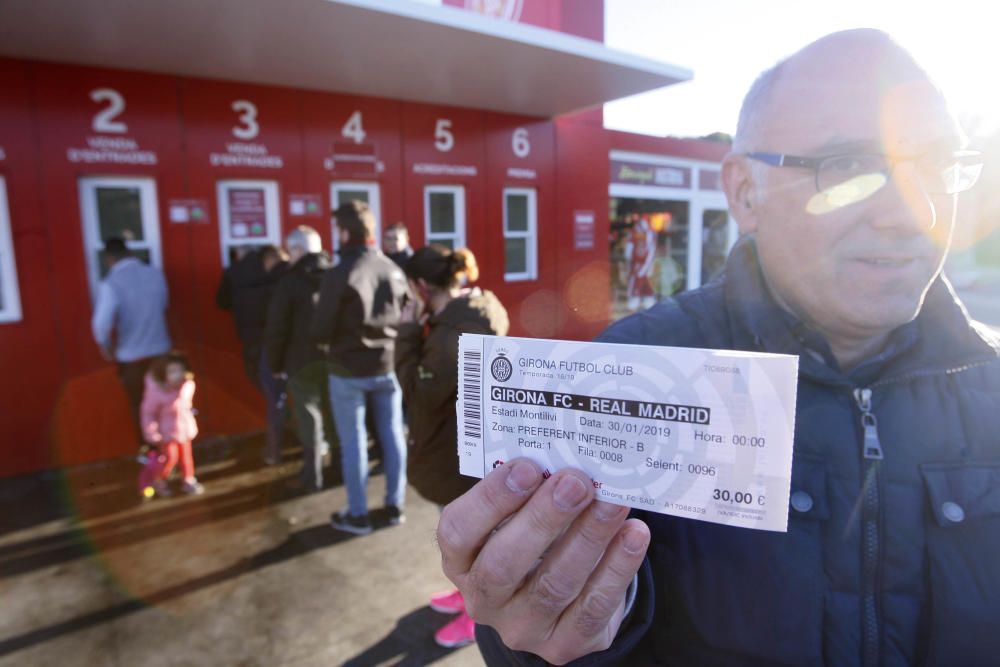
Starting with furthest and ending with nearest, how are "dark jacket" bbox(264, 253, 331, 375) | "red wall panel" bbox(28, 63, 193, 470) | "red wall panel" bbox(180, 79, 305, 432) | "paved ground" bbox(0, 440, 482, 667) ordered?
"red wall panel" bbox(180, 79, 305, 432), "red wall panel" bbox(28, 63, 193, 470), "dark jacket" bbox(264, 253, 331, 375), "paved ground" bbox(0, 440, 482, 667)

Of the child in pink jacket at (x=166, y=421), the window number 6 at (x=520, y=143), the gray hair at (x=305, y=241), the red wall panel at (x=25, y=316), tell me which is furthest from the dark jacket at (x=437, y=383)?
the window number 6 at (x=520, y=143)

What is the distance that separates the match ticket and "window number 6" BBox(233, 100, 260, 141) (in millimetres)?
6394

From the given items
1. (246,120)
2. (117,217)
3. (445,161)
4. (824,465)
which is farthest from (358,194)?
(824,465)

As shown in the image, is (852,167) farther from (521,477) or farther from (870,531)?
(521,477)

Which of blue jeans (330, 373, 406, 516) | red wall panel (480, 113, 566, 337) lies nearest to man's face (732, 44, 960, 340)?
blue jeans (330, 373, 406, 516)

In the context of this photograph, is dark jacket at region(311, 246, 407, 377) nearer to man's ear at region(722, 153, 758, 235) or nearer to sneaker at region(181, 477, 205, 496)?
sneaker at region(181, 477, 205, 496)

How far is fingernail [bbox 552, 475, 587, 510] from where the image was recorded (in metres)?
0.87

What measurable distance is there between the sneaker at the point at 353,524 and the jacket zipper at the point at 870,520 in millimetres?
3735

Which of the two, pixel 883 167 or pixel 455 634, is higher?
pixel 883 167

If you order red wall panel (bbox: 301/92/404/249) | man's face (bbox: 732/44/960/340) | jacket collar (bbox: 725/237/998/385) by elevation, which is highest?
red wall panel (bbox: 301/92/404/249)

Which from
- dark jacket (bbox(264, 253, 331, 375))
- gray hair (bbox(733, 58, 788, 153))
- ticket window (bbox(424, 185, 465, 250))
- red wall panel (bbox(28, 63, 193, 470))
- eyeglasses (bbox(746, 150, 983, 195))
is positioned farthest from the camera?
ticket window (bbox(424, 185, 465, 250))

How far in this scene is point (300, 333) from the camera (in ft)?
15.7

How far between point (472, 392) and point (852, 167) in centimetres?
89

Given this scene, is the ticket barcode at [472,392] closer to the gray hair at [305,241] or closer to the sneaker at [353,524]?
the sneaker at [353,524]
